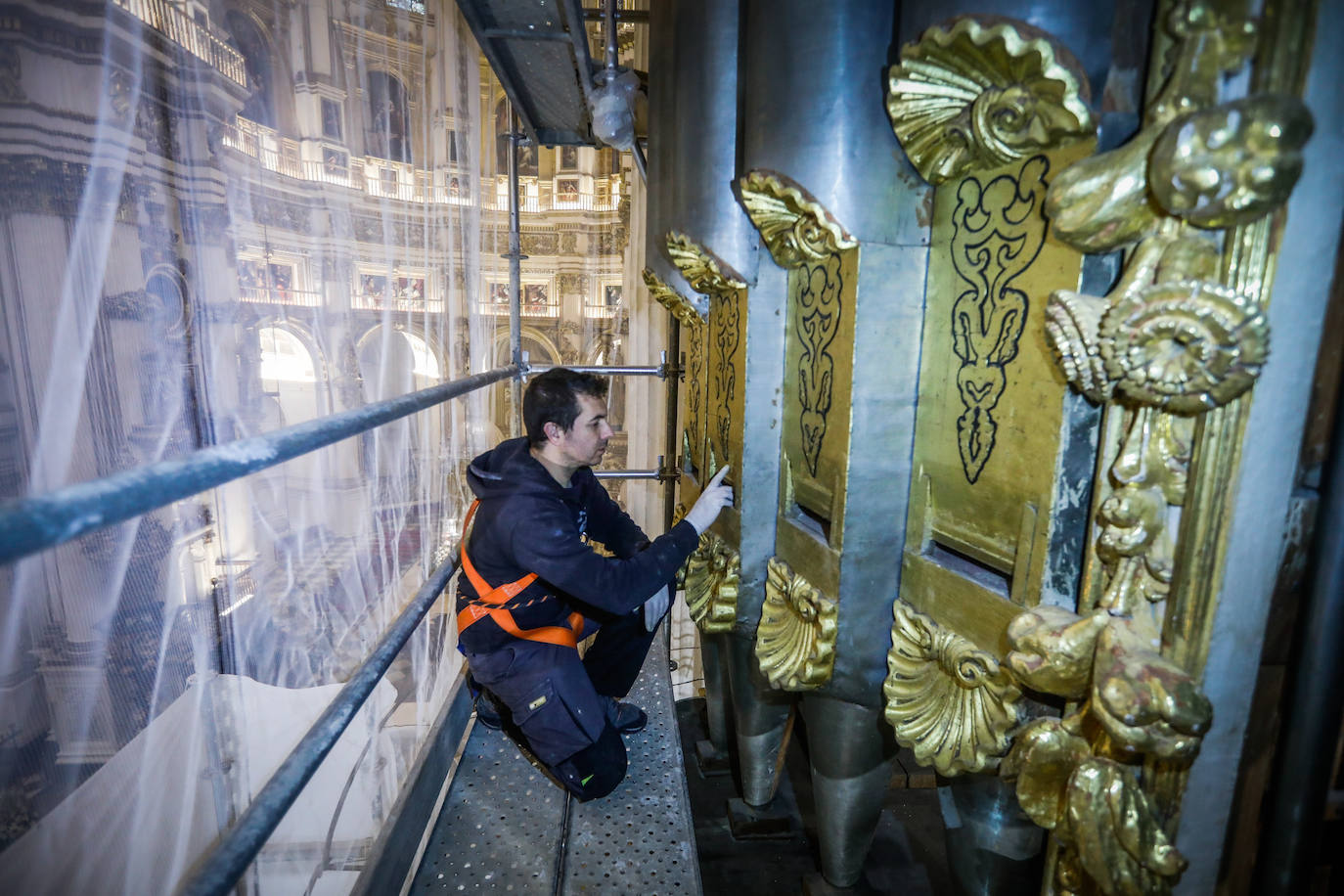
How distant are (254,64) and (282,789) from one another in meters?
1.36

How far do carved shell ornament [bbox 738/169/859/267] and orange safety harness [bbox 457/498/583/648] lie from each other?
1.17 meters

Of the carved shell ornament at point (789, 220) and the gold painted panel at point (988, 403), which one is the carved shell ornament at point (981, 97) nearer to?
the gold painted panel at point (988, 403)

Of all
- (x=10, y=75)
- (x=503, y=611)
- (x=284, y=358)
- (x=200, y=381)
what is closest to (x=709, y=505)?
(x=503, y=611)

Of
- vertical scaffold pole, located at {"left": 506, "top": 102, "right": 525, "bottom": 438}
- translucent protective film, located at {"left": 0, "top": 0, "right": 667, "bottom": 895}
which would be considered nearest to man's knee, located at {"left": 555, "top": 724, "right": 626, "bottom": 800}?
translucent protective film, located at {"left": 0, "top": 0, "right": 667, "bottom": 895}

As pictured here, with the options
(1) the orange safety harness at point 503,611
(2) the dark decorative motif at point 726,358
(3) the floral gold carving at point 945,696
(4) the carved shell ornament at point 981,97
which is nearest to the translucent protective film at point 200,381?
(1) the orange safety harness at point 503,611

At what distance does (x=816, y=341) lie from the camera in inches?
64.4

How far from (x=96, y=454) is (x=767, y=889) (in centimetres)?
243

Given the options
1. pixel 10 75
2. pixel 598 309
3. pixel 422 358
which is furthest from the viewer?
pixel 598 309

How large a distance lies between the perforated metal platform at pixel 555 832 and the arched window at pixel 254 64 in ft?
5.66

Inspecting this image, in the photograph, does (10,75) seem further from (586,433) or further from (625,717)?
(625,717)

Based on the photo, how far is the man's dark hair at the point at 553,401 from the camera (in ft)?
6.16

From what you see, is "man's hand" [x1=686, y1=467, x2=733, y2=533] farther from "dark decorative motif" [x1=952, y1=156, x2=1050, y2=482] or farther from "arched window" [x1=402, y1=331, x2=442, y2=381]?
"arched window" [x1=402, y1=331, x2=442, y2=381]

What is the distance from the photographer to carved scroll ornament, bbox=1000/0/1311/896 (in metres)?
0.81

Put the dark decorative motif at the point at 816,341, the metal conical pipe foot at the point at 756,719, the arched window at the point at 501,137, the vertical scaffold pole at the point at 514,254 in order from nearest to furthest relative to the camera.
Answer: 1. the dark decorative motif at the point at 816,341
2. the metal conical pipe foot at the point at 756,719
3. the vertical scaffold pole at the point at 514,254
4. the arched window at the point at 501,137
